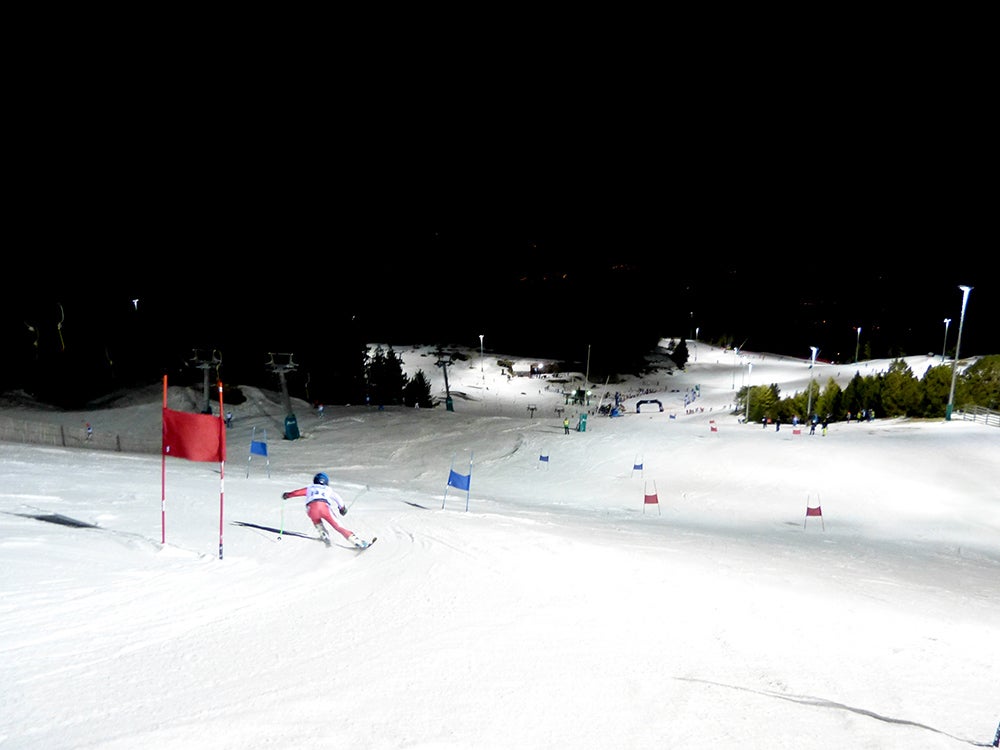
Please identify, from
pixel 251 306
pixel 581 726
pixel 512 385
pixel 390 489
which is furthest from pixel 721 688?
pixel 512 385

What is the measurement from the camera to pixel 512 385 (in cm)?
9588

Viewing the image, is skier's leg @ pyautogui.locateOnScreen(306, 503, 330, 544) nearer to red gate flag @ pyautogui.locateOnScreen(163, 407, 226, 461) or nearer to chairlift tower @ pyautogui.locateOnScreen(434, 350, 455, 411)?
red gate flag @ pyautogui.locateOnScreen(163, 407, 226, 461)

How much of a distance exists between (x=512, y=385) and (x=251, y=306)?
43598mm

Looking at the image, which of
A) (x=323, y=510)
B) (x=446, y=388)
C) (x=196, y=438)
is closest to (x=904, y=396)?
(x=323, y=510)

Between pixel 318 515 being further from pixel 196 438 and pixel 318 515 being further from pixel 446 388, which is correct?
pixel 446 388

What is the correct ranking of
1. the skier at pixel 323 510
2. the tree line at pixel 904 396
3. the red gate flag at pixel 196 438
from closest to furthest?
1. the red gate flag at pixel 196 438
2. the skier at pixel 323 510
3. the tree line at pixel 904 396

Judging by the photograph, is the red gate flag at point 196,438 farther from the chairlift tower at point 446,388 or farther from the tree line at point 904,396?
the chairlift tower at point 446,388

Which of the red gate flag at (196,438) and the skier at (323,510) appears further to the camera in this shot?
the skier at (323,510)

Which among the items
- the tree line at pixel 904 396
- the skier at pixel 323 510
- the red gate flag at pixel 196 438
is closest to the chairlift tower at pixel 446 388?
the tree line at pixel 904 396

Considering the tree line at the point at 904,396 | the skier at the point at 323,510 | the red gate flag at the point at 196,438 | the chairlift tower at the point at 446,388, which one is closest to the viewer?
the red gate flag at the point at 196,438

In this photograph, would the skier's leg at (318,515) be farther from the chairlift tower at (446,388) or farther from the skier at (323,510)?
the chairlift tower at (446,388)

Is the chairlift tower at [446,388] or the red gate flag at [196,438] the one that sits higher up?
the red gate flag at [196,438]

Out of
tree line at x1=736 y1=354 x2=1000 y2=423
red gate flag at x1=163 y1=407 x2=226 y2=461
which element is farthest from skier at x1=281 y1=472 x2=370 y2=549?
tree line at x1=736 y1=354 x2=1000 y2=423

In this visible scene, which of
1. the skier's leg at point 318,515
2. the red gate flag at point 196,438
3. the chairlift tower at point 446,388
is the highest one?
the red gate flag at point 196,438
